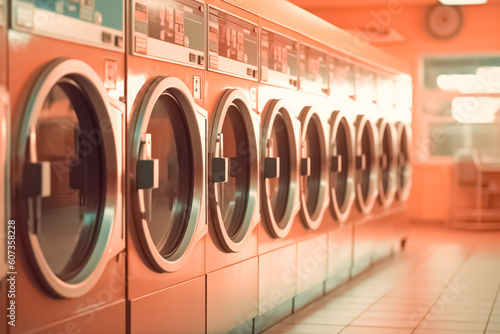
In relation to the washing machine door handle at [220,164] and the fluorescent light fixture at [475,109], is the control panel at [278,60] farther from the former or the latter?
the fluorescent light fixture at [475,109]

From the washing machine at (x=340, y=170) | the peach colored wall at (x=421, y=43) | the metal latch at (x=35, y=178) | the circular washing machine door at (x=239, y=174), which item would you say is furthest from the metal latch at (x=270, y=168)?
the peach colored wall at (x=421, y=43)

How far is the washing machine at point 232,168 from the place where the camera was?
3.27 m

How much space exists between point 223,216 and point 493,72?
6.95 meters

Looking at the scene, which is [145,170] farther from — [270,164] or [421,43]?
[421,43]

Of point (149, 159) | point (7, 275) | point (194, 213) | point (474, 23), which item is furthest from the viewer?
point (474, 23)

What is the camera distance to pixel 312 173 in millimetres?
4719

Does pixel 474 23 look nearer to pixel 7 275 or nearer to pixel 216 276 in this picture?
pixel 216 276

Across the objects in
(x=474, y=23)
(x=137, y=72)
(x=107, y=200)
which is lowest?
(x=107, y=200)

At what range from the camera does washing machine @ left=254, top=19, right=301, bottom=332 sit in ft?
12.6

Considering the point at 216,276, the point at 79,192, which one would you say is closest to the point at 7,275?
the point at 79,192

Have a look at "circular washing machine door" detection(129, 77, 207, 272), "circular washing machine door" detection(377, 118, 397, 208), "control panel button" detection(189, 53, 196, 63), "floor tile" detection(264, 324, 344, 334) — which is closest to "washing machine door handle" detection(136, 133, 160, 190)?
"circular washing machine door" detection(129, 77, 207, 272)

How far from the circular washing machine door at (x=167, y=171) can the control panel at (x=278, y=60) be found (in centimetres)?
85

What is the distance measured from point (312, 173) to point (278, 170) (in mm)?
879

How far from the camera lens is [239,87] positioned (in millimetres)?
3553
